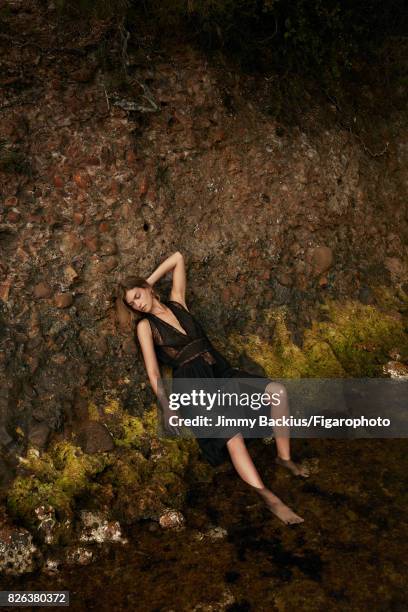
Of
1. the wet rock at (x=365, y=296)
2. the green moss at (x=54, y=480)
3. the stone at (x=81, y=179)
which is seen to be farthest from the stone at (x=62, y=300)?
the wet rock at (x=365, y=296)

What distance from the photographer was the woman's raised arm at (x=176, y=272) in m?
4.72

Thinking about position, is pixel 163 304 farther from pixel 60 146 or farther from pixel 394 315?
pixel 394 315

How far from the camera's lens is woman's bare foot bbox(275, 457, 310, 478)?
4359mm

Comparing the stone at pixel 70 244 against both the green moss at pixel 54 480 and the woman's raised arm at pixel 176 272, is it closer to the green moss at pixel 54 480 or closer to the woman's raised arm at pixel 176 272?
the woman's raised arm at pixel 176 272

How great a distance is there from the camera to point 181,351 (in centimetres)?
452

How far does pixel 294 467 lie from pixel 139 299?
1.52m

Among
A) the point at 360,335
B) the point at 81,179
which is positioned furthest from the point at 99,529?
the point at 360,335

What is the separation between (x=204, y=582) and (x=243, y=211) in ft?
9.33

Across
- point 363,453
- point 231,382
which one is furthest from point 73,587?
point 363,453

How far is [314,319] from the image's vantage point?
540 cm

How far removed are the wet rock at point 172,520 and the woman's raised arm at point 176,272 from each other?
1483mm

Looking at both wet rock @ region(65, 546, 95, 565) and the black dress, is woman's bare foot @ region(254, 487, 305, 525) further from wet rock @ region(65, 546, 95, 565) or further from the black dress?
wet rock @ region(65, 546, 95, 565)

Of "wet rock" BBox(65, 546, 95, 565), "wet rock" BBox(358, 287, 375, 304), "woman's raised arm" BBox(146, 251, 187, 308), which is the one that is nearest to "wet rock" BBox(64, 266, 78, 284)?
"woman's raised arm" BBox(146, 251, 187, 308)

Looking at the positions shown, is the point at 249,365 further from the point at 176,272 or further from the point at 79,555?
the point at 79,555
